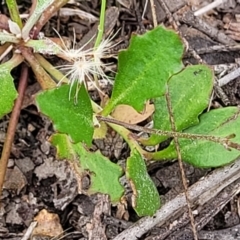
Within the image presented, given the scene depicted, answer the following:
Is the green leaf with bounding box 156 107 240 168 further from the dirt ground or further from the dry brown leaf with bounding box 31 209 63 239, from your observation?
the dry brown leaf with bounding box 31 209 63 239

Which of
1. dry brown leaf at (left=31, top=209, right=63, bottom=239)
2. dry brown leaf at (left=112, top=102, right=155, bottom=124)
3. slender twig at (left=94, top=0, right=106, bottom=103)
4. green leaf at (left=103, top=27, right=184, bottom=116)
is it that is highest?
slender twig at (left=94, top=0, right=106, bottom=103)

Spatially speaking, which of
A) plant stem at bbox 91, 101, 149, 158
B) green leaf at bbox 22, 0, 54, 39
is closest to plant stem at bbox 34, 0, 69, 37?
green leaf at bbox 22, 0, 54, 39

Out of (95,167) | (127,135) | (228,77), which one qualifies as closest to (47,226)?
(95,167)

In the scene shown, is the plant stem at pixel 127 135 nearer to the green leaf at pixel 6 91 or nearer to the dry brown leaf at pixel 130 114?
the dry brown leaf at pixel 130 114

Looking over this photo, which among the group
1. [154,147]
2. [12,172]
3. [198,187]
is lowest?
[198,187]

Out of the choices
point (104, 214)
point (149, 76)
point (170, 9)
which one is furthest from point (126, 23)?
point (104, 214)

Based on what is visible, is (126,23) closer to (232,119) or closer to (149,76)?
(149,76)

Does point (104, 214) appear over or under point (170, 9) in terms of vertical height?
under

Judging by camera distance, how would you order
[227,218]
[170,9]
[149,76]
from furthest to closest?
1. [170,9]
2. [227,218]
3. [149,76]
